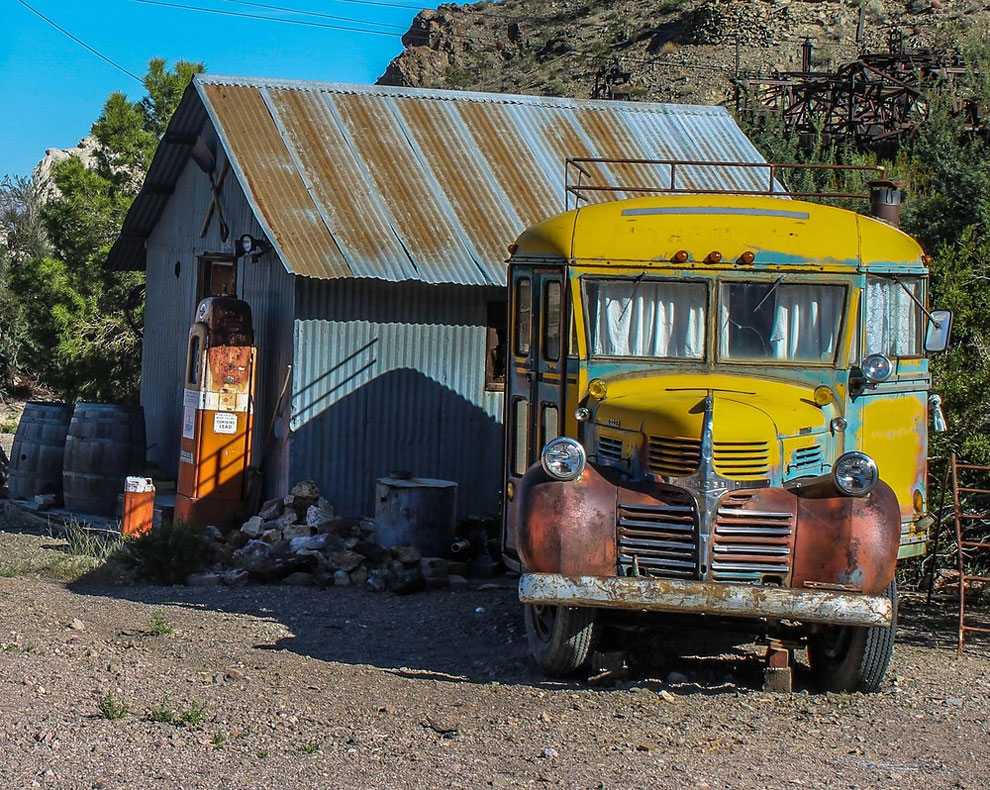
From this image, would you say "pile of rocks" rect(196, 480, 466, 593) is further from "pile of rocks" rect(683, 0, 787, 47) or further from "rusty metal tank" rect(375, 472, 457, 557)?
"pile of rocks" rect(683, 0, 787, 47)

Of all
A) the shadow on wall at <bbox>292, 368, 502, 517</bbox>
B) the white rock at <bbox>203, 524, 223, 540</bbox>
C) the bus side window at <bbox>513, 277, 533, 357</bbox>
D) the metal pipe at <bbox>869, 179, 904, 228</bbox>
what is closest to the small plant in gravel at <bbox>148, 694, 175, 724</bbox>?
the bus side window at <bbox>513, 277, 533, 357</bbox>

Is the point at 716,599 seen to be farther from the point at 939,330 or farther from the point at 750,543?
the point at 939,330

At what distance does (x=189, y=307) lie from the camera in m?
16.0

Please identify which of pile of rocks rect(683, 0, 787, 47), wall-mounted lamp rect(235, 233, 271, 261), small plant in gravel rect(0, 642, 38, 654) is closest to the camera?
small plant in gravel rect(0, 642, 38, 654)

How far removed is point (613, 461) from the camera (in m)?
7.42

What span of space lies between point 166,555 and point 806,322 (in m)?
5.81

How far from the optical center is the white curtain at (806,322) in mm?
7863

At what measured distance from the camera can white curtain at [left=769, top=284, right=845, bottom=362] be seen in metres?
7.86

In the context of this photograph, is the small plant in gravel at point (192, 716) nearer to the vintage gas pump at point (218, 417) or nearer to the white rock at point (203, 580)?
the white rock at point (203, 580)

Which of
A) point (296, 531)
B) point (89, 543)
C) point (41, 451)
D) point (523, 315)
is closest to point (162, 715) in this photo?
point (523, 315)

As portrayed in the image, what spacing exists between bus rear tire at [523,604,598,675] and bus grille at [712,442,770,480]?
109 cm

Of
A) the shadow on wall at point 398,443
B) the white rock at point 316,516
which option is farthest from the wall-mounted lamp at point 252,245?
the white rock at point 316,516

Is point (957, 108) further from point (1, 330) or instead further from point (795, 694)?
point (795, 694)

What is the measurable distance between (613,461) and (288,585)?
4.30 metres
